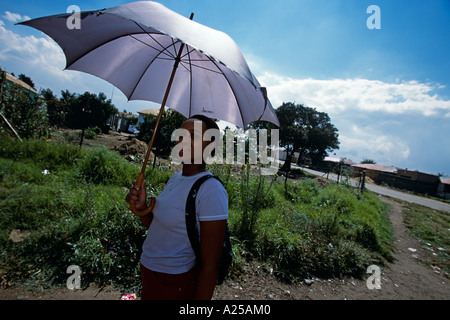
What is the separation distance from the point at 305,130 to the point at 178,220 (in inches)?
1375

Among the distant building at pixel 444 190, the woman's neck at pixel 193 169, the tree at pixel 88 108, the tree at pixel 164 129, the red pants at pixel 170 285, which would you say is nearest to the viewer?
the red pants at pixel 170 285

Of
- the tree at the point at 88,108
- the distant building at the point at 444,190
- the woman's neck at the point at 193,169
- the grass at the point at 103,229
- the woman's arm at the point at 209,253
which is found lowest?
the distant building at the point at 444,190

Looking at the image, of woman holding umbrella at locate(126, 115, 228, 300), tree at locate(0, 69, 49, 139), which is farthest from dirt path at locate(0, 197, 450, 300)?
tree at locate(0, 69, 49, 139)

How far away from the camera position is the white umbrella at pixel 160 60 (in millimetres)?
1437

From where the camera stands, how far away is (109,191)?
457 centimetres

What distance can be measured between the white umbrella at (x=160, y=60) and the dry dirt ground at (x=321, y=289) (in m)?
2.05

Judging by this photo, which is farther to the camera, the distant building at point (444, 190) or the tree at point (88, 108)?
the distant building at point (444, 190)

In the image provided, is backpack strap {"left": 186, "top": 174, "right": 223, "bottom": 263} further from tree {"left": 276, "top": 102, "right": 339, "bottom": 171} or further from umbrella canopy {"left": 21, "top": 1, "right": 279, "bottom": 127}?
tree {"left": 276, "top": 102, "right": 339, "bottom": 171}

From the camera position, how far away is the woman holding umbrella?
1.20 metres

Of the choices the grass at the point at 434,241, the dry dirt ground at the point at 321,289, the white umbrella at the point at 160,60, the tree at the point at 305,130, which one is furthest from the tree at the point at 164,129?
the tree at the point at 305,130

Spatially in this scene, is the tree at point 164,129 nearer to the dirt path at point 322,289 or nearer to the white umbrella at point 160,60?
the white umbrella at point 160,60

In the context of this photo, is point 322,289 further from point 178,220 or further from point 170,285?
point 178,220

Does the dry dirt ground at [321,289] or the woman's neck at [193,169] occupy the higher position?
the woman's neck at [193,169]

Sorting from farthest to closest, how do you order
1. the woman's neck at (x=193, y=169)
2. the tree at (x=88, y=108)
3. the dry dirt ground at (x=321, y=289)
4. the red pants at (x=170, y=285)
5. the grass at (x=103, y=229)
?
the tree at (x=88, y=108)
the grass at (x=103, y=229)
the dry dirt ground at (x=321, y=289)
the woman's neck at (x=193, y=169)
the red pants at (x=170, y=285)
